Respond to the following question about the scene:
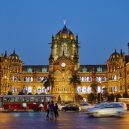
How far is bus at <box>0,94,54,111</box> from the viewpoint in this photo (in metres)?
70.1

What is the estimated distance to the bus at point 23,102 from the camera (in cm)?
7012

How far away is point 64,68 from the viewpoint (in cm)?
16788

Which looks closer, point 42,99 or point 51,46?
point 42,99

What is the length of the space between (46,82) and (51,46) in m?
24.6

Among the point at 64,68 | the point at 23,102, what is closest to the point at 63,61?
the point at 64,68

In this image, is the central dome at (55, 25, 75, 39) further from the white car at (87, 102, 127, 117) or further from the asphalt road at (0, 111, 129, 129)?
the asphalt road at (0, 111, 129, 129)

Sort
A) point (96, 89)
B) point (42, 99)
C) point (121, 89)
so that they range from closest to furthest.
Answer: point (42, 99) < point (121, 89) < point (96, 89)

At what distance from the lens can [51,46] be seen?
588 feet

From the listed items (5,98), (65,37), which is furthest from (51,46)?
(5,98)

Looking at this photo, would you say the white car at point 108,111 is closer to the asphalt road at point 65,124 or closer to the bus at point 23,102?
the asphalt road at point 65,124

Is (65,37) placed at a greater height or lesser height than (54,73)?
greater

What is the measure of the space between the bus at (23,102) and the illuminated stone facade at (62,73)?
82.7 meters

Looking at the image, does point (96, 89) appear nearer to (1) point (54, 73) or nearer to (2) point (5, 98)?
(1) point (54, 73)

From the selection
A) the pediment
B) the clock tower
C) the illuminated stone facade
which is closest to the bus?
the illuminated stone facade
